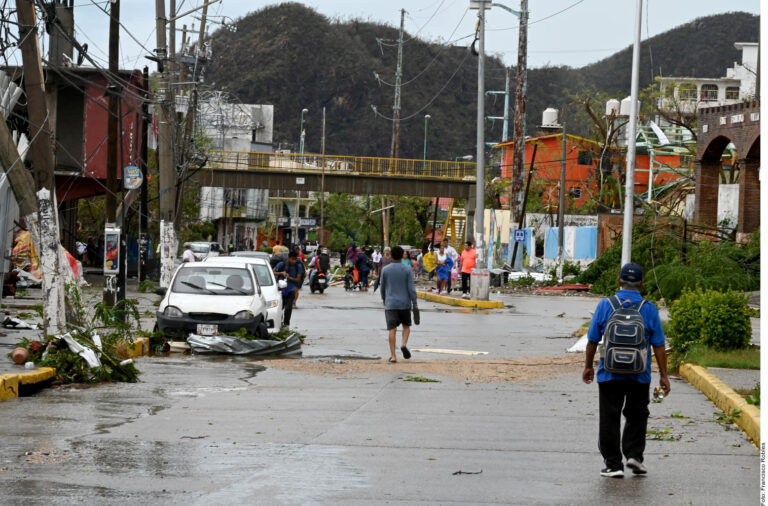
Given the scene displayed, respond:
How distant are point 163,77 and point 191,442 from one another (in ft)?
76.7

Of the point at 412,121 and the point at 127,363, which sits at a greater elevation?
the point at 412,121

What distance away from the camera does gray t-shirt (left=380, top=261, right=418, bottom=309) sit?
55.7 ft

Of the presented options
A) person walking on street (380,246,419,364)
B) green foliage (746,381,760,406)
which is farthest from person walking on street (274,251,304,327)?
green foliage (746,381,760,406)

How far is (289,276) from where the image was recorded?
84.1 ft

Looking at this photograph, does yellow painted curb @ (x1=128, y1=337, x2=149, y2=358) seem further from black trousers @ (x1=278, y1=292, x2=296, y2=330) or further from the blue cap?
the blue cap

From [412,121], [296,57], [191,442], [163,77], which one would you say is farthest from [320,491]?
[296,57]

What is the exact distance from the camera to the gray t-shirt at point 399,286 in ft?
55.7

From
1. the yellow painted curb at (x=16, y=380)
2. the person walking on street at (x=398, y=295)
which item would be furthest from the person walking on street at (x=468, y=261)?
the yellow painted curb at (x=16, y=380)

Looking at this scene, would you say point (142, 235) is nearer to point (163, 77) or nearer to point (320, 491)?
point (163, 77)

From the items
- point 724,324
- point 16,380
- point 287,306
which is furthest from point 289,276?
point 16,380

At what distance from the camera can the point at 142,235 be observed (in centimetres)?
3616

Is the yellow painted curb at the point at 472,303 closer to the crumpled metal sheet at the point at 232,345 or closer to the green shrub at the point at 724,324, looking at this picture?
the crumpled metal sheet at the point at 232,345

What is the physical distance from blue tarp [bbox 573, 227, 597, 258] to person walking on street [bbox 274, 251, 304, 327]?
2520 cm

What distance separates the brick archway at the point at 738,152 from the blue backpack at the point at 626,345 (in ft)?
101
